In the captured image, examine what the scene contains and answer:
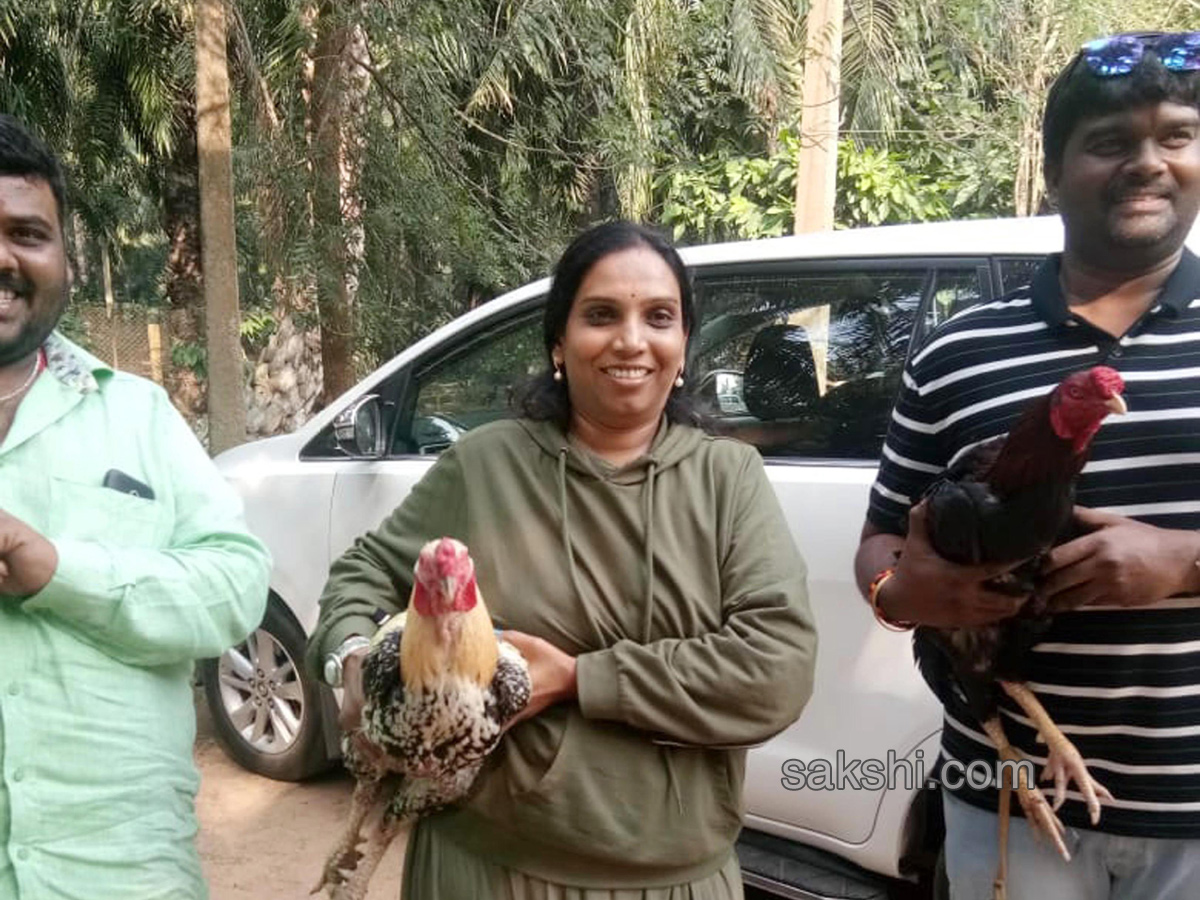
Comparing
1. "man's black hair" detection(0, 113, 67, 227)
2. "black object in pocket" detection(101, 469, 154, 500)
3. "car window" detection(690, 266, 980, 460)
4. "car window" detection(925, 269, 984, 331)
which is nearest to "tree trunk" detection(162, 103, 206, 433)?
"car window" detection(690, 266, 980, 460)

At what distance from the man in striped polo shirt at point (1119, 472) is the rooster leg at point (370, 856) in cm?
90

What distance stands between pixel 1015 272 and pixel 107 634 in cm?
227

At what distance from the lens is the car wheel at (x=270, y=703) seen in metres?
4.30

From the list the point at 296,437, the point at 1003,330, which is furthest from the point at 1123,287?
the point at 296,437

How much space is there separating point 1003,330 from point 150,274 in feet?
56.4

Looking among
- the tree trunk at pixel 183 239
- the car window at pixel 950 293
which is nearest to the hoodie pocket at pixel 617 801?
the car window at pixel 950 293

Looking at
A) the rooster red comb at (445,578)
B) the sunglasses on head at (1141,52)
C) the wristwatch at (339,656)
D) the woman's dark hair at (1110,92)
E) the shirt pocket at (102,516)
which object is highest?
the sunglasses on head at (1141,52)

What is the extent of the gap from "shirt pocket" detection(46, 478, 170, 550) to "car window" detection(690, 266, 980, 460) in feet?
5.76

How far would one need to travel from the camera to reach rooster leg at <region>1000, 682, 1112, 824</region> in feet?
5.24

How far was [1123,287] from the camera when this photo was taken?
5.49 ft

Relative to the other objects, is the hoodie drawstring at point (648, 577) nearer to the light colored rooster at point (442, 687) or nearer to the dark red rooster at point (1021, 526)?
the light colored rooster at point (442, 687)

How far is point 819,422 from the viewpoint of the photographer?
3043mm

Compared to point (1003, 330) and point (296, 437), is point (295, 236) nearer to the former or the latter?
point (296, 437)

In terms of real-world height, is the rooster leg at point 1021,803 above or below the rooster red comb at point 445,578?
below
